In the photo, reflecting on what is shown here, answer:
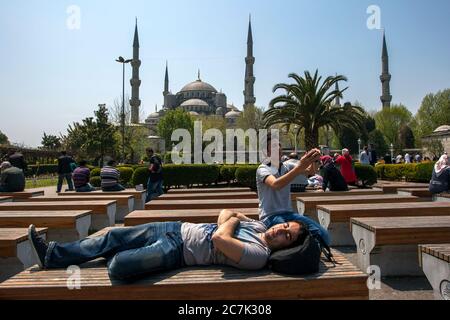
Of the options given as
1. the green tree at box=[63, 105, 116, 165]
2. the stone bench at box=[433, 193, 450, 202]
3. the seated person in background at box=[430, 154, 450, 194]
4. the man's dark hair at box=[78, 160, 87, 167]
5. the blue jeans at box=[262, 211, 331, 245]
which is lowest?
the stone bench at box=[433, 193, 450, 202]

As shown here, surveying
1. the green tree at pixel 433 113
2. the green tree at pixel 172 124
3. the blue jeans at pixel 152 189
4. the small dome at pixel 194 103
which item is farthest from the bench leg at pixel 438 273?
the small dome at pixel 194 103

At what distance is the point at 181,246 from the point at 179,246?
0.09 feet

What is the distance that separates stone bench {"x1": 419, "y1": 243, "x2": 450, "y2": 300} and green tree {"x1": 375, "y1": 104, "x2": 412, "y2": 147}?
215ft

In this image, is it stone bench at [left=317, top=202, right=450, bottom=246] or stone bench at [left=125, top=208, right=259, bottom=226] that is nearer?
stone bench at [left=125, top=208, right=259, bottom=226]

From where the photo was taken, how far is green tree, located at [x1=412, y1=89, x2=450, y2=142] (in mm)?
57562

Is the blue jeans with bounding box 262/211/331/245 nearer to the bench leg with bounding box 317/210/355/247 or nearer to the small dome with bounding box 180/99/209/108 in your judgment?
the bench leg with bounding box 317/210/355/247

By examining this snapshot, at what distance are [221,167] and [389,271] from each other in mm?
14787

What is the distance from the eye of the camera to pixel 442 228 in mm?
4500

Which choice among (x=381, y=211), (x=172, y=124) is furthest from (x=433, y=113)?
(x=381, y=211)

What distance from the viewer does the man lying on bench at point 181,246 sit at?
3.09m

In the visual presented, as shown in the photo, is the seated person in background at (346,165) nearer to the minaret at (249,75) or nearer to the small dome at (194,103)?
the minaret at (249,75)

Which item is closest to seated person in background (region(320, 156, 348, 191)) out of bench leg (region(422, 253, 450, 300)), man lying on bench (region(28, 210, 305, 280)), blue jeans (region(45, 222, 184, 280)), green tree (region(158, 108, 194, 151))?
bench leg (region(422, 253, 450, 300))

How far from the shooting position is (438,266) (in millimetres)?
3588
